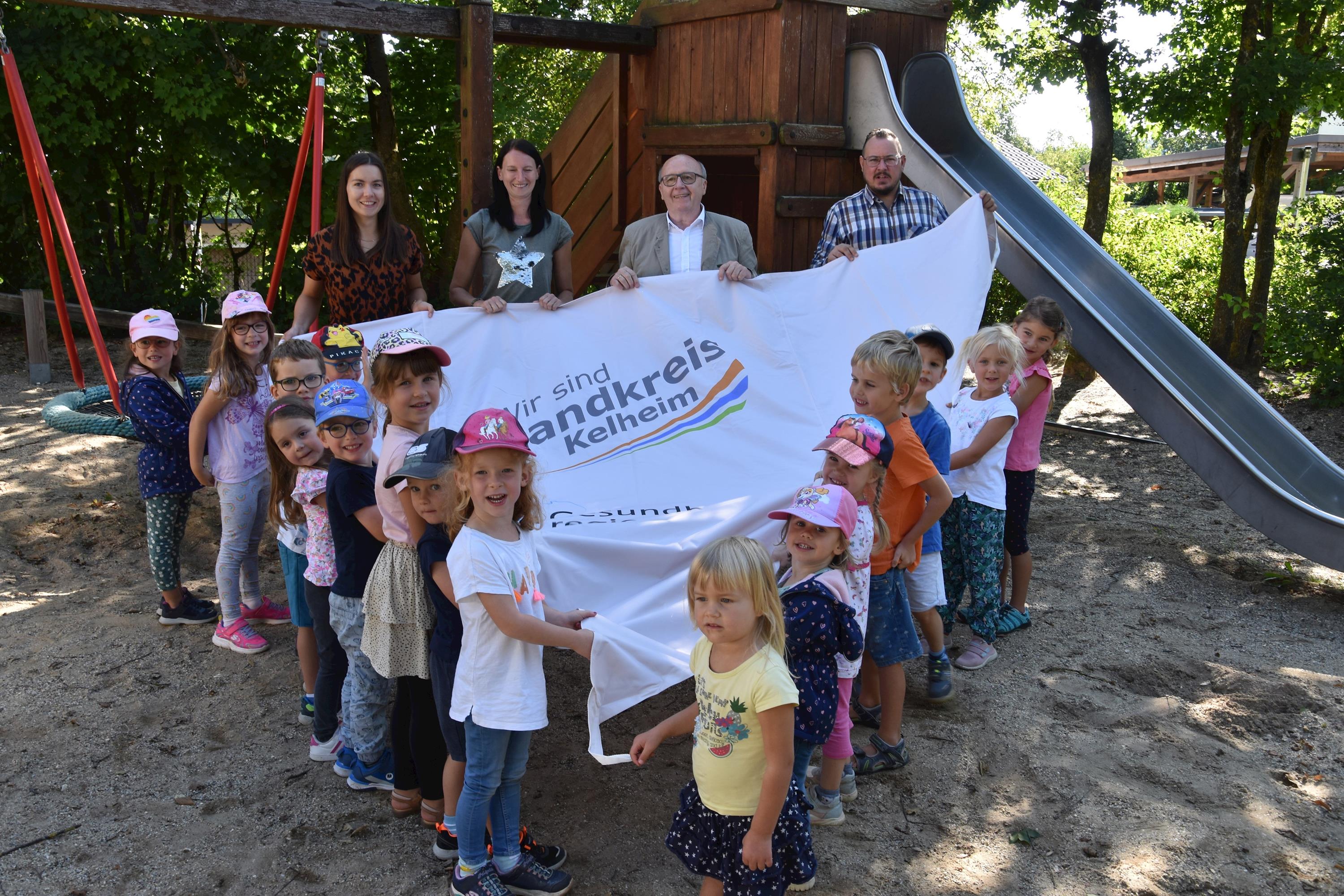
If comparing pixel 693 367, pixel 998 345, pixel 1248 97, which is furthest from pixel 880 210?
pixel 1248 97

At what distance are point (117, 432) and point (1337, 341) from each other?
9623 millimetres

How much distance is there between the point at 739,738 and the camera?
2.40 metres

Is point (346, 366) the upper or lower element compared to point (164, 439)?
upper

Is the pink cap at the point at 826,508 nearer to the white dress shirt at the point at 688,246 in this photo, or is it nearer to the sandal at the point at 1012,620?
the white dress shirt at the point at 688,246

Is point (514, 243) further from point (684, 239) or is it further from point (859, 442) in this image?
point (859, 442)

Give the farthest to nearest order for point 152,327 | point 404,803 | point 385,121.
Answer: point 385,121 → point 152,327 → point 404,803

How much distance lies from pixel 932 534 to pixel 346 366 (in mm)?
2262

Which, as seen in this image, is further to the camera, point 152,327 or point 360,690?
point 152,327

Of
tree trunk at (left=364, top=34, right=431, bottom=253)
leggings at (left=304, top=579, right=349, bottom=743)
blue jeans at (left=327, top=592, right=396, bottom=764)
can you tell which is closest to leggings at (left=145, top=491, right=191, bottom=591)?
leggings at (left=304, top=579, right=349, bottom=743)

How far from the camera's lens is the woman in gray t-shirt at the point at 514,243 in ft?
15.4

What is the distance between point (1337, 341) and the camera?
9.25 metres

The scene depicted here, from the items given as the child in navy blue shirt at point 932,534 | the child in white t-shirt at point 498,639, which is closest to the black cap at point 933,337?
the child in navy blue shirt at point 932,534

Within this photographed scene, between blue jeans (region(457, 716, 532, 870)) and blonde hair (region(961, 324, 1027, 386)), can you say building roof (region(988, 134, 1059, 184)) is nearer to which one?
blonde hair (region(961, 324, 1027, 386))

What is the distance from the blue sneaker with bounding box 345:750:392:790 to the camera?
353 cm
